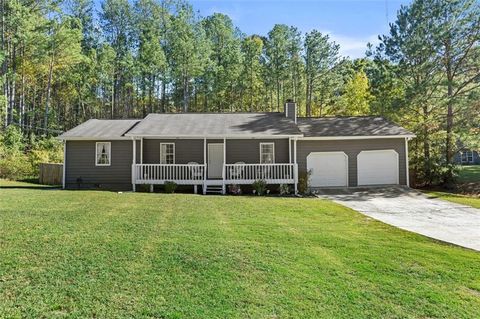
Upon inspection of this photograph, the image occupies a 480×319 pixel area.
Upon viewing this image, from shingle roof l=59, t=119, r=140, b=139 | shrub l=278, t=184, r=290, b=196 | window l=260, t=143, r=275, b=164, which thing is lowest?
shrub l=278, t=184, r=290, b=196

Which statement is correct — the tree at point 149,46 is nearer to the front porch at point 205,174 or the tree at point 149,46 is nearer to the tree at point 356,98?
the tree at point 356,98

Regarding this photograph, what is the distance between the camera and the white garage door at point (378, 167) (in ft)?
Answer: 53.6

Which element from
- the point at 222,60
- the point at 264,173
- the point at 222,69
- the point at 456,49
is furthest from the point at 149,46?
the point at 456,49

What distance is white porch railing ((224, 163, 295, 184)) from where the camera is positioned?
1454 cm

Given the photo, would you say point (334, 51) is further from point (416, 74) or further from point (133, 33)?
point (133, 33)

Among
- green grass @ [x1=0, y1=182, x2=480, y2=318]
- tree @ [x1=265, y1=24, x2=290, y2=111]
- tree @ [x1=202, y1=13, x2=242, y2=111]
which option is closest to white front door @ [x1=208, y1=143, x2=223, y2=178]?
green grass @ [x1=0, y1=182, x2=480, y2=318]

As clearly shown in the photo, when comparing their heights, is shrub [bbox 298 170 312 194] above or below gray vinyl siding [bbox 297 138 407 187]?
below

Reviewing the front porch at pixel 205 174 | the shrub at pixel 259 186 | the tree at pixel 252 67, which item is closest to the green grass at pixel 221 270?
the shrub at pixel 259 186

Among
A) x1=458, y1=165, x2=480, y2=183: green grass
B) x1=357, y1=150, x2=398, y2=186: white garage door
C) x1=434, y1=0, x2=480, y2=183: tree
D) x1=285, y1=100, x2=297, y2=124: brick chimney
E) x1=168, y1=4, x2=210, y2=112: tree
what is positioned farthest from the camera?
x1=168, y1=4, x2=210, y2=112: tree

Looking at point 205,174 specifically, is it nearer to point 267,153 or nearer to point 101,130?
point 267,153

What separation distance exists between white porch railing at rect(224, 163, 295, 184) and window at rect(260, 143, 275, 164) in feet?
3.45

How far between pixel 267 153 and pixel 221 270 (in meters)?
11.4

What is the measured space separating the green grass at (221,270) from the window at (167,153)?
7887mm

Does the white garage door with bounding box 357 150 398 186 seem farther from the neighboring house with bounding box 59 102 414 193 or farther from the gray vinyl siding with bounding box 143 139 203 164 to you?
the gray vinyl siding with bounding box 143 139 203 164
